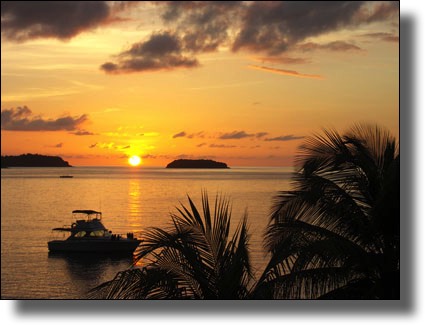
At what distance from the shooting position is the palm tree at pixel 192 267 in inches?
177

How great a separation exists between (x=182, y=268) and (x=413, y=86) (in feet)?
7.43

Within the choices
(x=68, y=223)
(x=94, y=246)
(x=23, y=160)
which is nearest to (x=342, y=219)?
(x=23, y=160)

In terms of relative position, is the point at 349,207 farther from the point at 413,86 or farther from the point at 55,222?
the point at 55,222

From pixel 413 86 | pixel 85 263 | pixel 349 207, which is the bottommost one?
pixel 85 263

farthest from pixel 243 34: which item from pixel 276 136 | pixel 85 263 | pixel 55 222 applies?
pixel 55 222

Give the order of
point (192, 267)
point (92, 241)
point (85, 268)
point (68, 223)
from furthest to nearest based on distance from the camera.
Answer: point (68, 223) → point (92, 241) → point (85, 268) → point (192, 267)

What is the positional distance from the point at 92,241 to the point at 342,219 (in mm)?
21868

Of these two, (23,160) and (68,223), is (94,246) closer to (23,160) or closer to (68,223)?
(68,223)

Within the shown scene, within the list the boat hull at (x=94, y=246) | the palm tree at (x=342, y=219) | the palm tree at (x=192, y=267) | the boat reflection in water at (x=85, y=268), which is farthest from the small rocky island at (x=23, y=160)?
the boat hull at (x=94, y=246)

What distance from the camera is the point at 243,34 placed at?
710 cm

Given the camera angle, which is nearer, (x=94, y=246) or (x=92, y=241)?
(x=94, y=246)

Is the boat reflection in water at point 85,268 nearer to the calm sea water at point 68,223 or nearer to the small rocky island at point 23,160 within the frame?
the calm sea water at point 68,223

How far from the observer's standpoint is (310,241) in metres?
4.83

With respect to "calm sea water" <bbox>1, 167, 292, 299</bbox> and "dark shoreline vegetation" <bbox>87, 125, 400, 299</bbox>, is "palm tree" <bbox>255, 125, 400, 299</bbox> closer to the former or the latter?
"dark shoreline vegetation" <bbox>87, 125, 400, 299</bbox>
